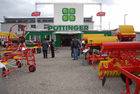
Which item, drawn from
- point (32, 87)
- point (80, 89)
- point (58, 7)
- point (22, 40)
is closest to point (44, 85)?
point (32, 87)

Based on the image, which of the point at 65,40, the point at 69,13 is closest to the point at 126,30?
the point at 69,13

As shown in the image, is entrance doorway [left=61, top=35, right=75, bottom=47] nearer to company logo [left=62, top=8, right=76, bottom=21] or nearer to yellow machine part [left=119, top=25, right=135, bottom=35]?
company logo [left=62, top=8, right=76, bottom=21]

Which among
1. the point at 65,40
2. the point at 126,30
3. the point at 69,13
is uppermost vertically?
the point at 69,13

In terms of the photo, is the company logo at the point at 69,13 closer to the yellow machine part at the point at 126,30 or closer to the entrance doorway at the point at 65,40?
the entrance doorway at the point at 65,40

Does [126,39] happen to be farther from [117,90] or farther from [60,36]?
[60,36]

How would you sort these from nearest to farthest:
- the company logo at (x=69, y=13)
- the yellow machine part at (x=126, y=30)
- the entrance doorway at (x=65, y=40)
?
1. the yellow machine part at (x=126, y=30)
2. the company logo at (x=69, y=13)
3. the entrance doorway at (x=65, y=40)

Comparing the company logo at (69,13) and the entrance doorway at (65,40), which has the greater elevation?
the company logo at (69,13)

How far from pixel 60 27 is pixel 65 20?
157 cm

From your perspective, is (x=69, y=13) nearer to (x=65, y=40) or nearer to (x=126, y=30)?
(x=65, y=40)

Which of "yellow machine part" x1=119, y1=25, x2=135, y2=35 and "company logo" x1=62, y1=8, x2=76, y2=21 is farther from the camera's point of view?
"company logo" x1=62, y1=8, x2=76, y2=21

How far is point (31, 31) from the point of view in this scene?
22.5 m

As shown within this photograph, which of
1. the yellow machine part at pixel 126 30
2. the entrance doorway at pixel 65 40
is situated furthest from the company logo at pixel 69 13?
the yellow machine part at pixel 126 30

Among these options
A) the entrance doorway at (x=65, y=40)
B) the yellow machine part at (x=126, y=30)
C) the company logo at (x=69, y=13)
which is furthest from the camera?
the entrance doorway at (x=65, y=40)

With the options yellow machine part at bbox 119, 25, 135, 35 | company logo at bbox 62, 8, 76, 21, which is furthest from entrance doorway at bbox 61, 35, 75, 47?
yellow machine part at bbox 119, 25, 135, 35
